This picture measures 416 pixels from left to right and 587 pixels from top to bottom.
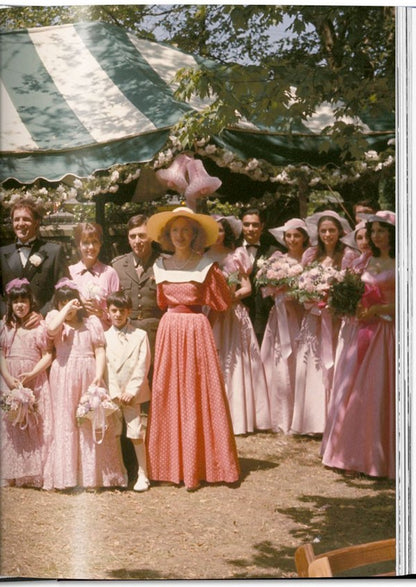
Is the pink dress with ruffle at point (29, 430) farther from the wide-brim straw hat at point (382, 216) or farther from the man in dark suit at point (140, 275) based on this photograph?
the wide-brim straw hat at point (382, 216)

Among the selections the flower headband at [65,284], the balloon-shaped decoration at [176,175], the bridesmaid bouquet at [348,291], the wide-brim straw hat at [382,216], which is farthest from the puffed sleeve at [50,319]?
the wide-brim straw hat at [382,216]

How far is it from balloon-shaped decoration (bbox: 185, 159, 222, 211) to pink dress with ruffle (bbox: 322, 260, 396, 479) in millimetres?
1032

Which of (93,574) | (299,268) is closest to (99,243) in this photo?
(299,268)

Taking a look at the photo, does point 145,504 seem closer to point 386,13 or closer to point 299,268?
point 299,268

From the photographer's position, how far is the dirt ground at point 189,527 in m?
4.47

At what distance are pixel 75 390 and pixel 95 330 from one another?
Answer: 0.36 m

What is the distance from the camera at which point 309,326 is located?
4.73 metres

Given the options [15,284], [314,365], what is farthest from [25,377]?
[314,365]

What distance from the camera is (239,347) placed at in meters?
4.69

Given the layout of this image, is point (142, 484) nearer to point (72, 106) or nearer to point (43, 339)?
point (43, 339)

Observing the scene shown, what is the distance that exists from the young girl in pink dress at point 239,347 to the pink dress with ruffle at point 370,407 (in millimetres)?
442

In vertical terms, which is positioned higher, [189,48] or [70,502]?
[189,48]

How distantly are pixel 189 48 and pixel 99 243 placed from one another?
1243 mm

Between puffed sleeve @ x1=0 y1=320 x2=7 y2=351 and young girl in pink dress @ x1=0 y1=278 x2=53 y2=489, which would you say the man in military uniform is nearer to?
young girl in pink dress @ x1=0 y1=278 x2=53 y2=489
